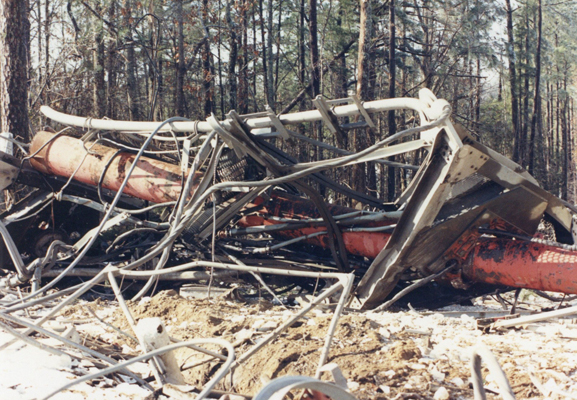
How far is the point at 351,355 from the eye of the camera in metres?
3.42

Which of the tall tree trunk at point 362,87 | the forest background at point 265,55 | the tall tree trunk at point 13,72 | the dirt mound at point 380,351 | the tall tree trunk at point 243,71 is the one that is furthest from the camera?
the tall tree trunk at point 243,71

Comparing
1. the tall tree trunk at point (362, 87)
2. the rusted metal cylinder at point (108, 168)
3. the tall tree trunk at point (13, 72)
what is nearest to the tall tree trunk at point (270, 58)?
the tall tree trunk at point (362, 87)

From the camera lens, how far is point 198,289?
19.0 ft

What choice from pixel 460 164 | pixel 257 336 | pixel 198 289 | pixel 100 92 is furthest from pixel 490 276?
pixel 100 92

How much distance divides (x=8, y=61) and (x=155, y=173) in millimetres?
4819

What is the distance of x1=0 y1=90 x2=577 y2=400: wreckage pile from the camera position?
11.4 feet

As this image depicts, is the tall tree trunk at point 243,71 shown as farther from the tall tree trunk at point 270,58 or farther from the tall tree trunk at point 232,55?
the tall tree trunk at point 270,58

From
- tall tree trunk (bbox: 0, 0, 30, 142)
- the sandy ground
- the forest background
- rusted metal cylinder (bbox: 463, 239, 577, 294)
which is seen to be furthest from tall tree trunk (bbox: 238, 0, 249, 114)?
the sandy ground

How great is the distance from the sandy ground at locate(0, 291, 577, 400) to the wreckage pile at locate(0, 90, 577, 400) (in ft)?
0.07

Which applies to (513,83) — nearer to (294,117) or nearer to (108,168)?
(294,117)

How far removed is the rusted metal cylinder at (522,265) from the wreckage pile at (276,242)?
13 mm

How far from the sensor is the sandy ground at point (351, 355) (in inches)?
116

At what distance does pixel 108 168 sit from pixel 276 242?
227 cm

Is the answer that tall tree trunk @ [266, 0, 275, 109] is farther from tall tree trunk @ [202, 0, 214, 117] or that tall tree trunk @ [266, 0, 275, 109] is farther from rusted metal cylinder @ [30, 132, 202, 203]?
rusted metal cylinder @ [30, 132, 202, 203]
